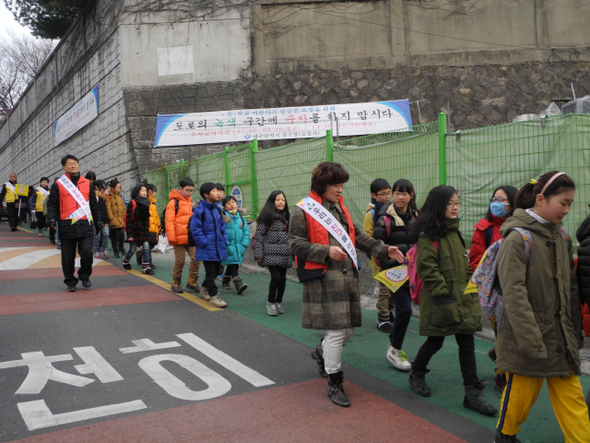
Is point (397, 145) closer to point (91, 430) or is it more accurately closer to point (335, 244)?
point (335, 244)

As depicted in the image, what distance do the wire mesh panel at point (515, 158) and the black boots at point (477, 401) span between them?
2551 millimetres

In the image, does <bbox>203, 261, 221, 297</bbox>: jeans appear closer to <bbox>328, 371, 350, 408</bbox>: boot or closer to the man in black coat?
the man in black coat

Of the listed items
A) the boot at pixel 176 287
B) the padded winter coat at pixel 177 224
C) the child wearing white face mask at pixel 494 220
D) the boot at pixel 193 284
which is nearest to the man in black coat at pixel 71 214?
the padded winter coat at pixel 177 224

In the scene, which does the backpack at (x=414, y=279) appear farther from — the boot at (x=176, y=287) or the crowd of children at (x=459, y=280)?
the boot at (x=176, y=287)

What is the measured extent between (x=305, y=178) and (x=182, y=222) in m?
2.26

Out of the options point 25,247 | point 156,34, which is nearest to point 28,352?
point 25,247

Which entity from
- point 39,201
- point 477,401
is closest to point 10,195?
point 39,201

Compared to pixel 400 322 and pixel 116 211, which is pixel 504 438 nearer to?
pixel 400 322

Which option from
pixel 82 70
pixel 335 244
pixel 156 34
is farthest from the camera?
pixel 82 70

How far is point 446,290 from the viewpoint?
166 inches

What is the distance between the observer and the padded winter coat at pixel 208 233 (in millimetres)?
7777

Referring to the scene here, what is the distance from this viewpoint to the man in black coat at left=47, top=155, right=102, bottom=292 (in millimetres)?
8484

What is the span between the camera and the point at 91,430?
12.8 ft

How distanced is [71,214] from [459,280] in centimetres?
617
